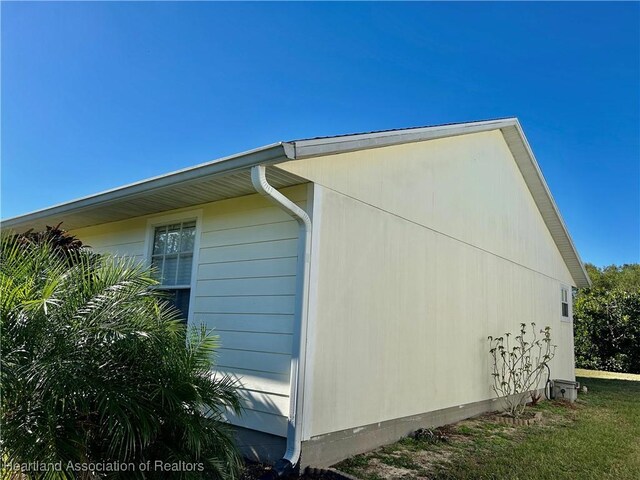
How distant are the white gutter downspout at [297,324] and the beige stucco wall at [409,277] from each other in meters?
0.11

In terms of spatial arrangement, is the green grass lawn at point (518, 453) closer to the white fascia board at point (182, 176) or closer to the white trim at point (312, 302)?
the white trim at point (312, 302)

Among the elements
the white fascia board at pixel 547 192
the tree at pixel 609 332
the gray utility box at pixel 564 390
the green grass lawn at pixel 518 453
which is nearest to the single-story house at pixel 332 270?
the green grass lawn at pixel 518 453

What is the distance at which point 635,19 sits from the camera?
929 centimetres

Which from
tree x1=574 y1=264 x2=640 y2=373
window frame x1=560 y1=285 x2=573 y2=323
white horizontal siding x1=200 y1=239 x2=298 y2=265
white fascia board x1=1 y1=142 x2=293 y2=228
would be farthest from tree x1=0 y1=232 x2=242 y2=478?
tree x1=574 y1=264 x2=640 y2=373

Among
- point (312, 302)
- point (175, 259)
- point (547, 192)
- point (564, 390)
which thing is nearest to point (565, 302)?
point (564, 390)

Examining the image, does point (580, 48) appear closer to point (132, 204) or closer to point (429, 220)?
point (429, 220)

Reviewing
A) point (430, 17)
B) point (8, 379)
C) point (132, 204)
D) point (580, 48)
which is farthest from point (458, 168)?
point (8, 379)

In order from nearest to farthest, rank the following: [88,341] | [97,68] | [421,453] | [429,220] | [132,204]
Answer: [88,341], [421,453], [132,204], [429,220], [97,68]

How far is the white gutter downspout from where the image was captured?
13.6ft

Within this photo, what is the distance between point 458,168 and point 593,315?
13831 mm

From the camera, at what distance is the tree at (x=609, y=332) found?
55.2 ft

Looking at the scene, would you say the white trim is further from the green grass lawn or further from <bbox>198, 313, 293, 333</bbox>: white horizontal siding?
the green grass lawn

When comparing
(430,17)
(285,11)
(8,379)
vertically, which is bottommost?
(8,379)

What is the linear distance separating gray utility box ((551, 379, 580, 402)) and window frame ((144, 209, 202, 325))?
328 inches
